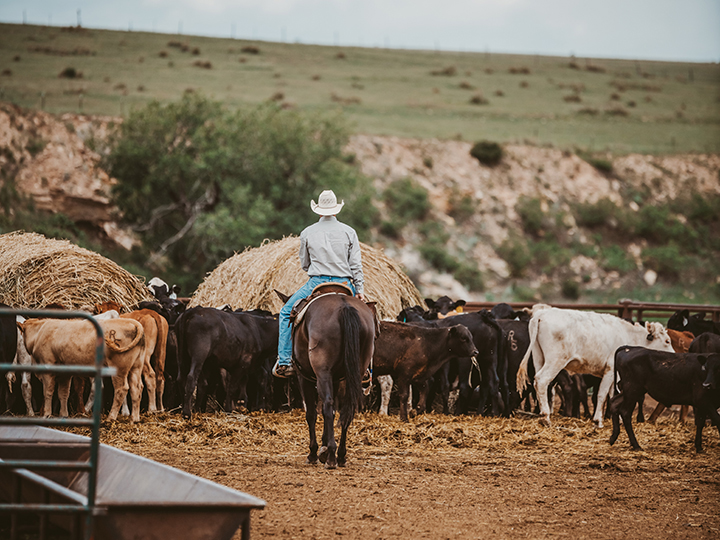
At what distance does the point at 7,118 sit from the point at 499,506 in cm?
3646

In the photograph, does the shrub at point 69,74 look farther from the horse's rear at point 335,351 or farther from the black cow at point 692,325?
the horse's rear at point 335,351

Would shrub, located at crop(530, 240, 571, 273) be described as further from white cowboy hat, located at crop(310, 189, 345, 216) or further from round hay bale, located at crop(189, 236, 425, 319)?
white cowboy hat, located at crop(310, 189, 345, 216)

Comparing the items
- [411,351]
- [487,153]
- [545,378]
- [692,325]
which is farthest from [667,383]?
[487,153]

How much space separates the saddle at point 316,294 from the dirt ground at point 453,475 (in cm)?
156

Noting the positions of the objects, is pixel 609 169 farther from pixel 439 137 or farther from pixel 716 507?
pixel 716 507

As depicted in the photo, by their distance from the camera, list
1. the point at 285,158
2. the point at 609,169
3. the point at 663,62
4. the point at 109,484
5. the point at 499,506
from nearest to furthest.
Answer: the point at 109,484, the point at 499,506, the point at 285,158, the point at 609,169, the point at 663,62

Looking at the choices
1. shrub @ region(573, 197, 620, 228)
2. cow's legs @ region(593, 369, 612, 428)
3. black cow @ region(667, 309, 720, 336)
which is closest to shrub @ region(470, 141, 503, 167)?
shrub @ region(573, 197, 620, 228)

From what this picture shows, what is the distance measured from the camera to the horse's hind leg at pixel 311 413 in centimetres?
808

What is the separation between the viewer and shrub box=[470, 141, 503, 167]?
45.2 meters

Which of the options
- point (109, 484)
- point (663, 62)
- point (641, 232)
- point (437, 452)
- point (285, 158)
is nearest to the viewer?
point (109, 484)

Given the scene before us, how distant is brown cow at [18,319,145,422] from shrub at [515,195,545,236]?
1323 inches

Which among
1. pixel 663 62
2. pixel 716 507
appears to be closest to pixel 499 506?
pixel 716 507

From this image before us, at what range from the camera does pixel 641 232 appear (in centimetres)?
4288

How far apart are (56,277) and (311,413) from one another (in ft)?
21.8
